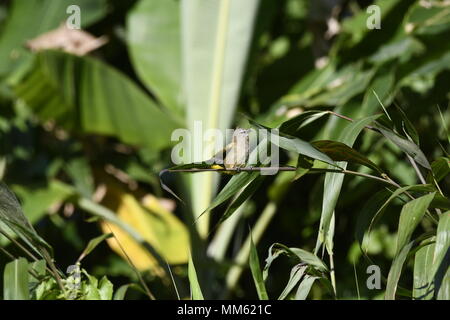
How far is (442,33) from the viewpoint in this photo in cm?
176

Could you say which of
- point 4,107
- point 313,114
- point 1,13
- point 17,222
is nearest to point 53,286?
point 17,222

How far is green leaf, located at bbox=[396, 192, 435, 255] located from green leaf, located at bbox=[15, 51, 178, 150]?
4.04 feet

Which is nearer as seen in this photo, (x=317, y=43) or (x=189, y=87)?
(x=189, y=87)

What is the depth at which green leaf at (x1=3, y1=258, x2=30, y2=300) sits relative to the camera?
0.76 meters

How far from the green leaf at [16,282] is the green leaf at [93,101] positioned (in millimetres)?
1098

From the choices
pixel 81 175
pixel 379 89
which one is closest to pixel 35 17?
pixel 81 175

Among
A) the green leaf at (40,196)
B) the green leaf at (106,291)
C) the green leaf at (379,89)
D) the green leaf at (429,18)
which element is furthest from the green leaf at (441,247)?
the green leaf at (40,196)

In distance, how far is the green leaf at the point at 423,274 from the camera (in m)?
0.81

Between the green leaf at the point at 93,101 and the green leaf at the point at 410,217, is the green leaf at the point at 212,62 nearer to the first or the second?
the green leaf at the point at 93,101

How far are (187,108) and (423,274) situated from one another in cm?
127

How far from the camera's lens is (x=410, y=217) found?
30.6 inches

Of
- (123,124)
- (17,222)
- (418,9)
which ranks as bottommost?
(17,222)

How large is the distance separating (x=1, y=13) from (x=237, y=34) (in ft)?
3.34

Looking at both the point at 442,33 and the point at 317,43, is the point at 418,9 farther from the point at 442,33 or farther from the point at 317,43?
the point at 317,43
